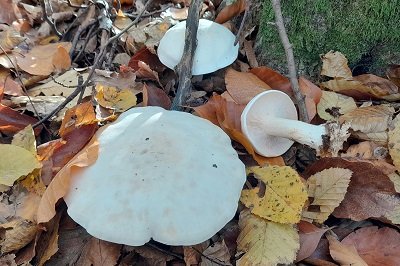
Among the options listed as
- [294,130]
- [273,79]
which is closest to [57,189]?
[294,130]

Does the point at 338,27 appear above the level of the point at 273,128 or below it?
above

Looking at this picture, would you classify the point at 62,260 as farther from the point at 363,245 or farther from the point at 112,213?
the point at 363,245

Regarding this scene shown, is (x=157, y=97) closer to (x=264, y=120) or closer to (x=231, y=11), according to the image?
(x=264, y=120)

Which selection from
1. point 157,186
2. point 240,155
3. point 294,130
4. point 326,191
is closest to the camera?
point 157,186

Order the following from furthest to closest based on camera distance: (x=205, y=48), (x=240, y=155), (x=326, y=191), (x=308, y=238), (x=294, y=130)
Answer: (x=205, y=48), (x=240, y=155), (x=294, y=130), (x=326, y=191), (x=308, y=238)

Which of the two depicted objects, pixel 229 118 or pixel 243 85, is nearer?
pixel 229 118
